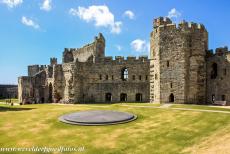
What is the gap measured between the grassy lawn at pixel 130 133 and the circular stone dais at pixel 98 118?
0.70 metres

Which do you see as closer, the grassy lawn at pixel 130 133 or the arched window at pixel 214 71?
the grassy lawn at pixel 130 133

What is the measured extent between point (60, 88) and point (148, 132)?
2818cm

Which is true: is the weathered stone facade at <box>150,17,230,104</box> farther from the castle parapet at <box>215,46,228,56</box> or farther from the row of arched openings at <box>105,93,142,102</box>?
the row of arched openings at <box>105,93,142,102</box>

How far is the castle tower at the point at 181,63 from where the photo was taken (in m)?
35.2

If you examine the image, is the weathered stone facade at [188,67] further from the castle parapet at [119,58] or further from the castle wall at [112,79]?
the castle parapet at [119,58]

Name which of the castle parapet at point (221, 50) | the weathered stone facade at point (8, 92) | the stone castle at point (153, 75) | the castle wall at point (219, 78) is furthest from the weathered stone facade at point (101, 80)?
the weathered stone facade at point (8, 92)

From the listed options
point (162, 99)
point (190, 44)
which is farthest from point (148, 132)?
point (190, 44)

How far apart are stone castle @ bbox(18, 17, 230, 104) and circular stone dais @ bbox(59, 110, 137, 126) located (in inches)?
496

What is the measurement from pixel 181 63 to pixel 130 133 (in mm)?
17698

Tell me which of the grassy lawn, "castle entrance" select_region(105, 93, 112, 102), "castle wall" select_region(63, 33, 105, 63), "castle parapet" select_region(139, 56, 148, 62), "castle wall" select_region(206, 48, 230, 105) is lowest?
the grassy lawn

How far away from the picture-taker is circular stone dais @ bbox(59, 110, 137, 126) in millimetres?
22825

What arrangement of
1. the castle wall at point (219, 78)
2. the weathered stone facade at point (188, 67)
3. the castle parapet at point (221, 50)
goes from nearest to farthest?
the castle wall at point (219, 78)
the weathered stone facade at point (188, 67)
the castle parapet at point (221, 50)

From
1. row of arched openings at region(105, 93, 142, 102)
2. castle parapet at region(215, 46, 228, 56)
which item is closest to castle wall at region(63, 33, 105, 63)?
row of arched openings at region(105, 93, 142, 102)

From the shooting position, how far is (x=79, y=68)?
44.7 metres
